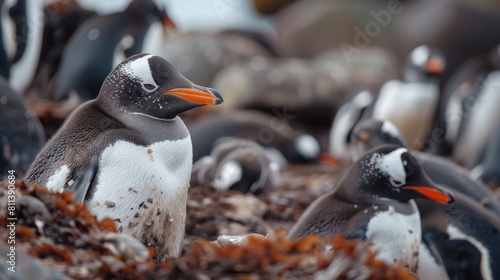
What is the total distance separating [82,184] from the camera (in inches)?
161

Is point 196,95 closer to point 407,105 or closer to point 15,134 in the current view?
point 15,134

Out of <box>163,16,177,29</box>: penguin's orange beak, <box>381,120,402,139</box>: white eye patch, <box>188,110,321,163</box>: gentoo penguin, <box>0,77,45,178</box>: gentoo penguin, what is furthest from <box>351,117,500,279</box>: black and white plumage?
<box>163,16,177,29</box>: penguin's orange beak

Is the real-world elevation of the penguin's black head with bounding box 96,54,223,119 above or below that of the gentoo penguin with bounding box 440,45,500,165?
above

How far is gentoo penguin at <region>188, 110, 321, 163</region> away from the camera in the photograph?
962 cm

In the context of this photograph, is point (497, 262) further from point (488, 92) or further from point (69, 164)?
point (488, 92)

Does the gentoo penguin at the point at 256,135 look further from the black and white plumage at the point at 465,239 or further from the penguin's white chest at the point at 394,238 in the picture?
the penguin's white chest at the point at 394,238

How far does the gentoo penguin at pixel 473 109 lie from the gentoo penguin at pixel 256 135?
8.30ft

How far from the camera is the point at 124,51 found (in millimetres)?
9883

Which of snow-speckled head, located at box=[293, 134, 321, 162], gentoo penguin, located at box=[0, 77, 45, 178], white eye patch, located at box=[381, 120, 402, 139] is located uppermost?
gentoo penguin, located at box=[0, 77, 45, 178]

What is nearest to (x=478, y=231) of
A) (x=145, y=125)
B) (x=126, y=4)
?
(x=145, y=125)

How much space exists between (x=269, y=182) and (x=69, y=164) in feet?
13.0

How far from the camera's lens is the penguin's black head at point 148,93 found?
4332 mm

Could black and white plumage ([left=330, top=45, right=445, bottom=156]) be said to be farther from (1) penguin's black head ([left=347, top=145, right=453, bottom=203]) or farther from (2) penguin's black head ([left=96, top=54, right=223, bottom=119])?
(2) penguin's black head ([left=96, top=54, right=223, bottom=119])

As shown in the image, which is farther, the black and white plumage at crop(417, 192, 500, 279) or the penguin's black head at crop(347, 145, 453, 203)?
the black and white plumage at crop(417, 192, 500, 279)
